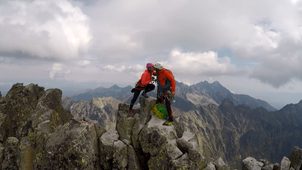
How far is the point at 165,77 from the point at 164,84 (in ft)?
2.60

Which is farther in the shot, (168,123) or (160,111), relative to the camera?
(160,111)

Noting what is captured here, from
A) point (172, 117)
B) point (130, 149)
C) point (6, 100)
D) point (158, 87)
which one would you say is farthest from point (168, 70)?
point (6, 100)

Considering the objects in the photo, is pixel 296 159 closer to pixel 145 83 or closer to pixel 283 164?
pixel 283 164

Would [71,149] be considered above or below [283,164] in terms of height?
above

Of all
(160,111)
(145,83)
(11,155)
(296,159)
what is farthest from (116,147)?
(296,159)

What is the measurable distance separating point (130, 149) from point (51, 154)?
7.98 metres

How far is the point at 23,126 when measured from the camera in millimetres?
48844

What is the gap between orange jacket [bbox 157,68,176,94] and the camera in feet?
130

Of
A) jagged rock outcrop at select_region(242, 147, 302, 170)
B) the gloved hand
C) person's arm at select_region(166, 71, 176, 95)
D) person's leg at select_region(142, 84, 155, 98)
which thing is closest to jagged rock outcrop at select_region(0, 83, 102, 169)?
person's leg at select_region(142, 84, 155, 98)

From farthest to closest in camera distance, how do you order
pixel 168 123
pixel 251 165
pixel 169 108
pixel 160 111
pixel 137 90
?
pixel 251 165 → pixel 137 90 → pixel 160 111 → pixel 169 108 → pixel 168 123

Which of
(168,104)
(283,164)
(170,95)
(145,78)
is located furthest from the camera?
(283,164)

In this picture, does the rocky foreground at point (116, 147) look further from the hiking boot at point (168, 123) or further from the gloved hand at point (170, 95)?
the gloved hand at point (170, 95)

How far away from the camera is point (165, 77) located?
39938 millimetres

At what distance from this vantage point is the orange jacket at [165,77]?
39750 millimetres
